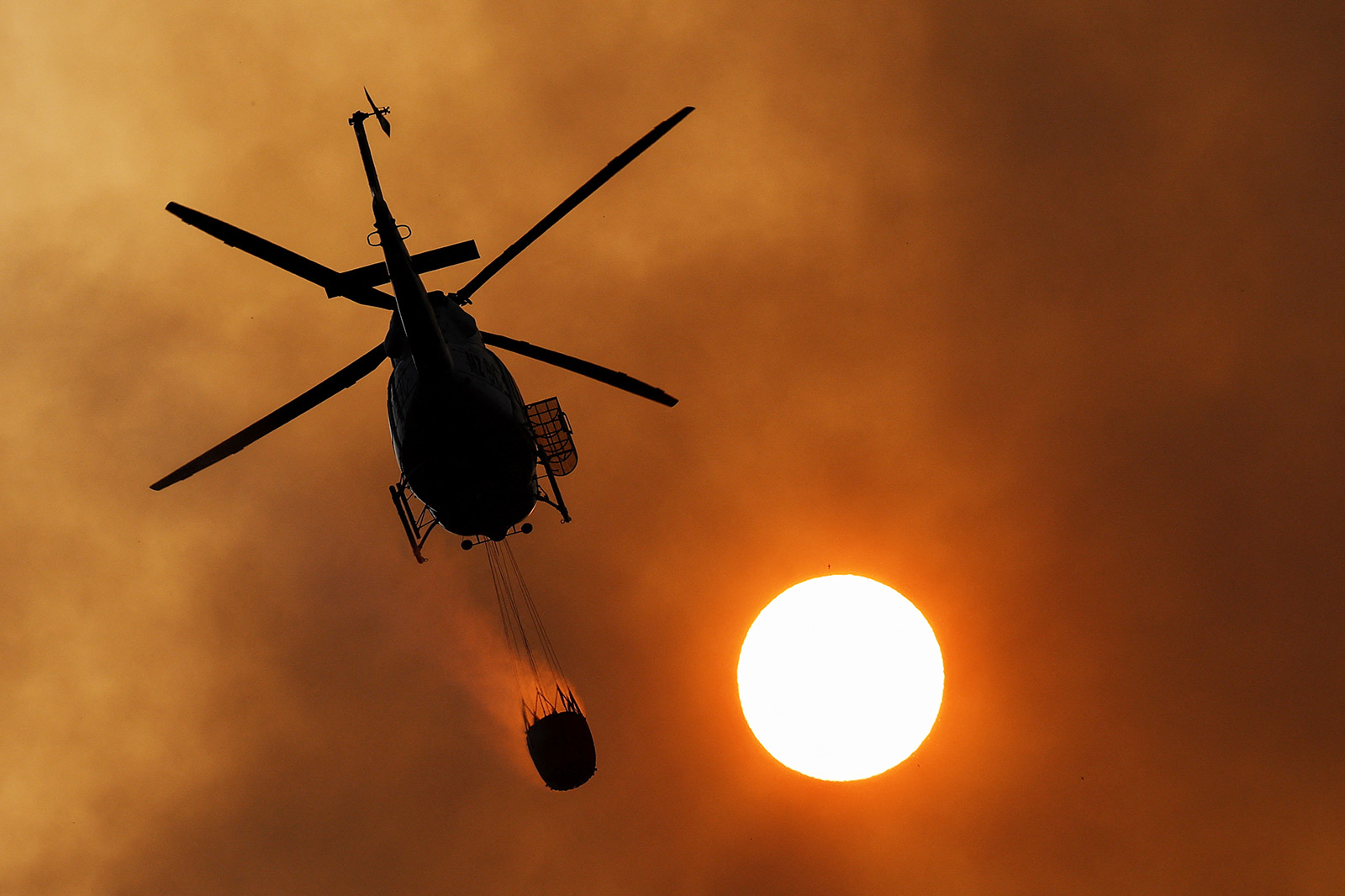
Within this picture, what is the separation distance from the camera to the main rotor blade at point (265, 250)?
18.6m

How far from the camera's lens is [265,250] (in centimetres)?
1892

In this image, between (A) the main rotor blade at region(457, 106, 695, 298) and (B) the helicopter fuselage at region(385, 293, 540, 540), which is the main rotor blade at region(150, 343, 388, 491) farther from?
(A) the main rotor blade at region(457, 106, 695, 298)

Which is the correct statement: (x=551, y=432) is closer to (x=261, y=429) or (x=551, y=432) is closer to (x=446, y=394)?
(x=446, y=394)

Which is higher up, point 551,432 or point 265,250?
point 265,250

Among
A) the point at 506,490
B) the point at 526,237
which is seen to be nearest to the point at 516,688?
the point at 506,490

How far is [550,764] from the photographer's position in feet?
78.0

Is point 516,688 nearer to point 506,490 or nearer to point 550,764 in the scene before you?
point 550,764

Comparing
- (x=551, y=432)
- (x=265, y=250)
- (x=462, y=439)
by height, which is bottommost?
(x=462, y=439)

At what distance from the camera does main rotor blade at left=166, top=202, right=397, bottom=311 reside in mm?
18562

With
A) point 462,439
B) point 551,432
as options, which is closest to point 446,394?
point 462,439

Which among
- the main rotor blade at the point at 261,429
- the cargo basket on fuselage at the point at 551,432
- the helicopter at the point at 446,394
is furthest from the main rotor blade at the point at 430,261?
the cargo basket on fuselage at the point at 551,432

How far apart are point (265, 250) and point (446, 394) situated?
15.5ft

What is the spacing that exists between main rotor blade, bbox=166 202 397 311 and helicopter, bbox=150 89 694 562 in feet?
0.09

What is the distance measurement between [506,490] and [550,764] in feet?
25.2
